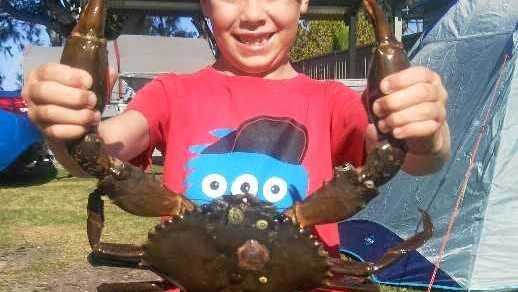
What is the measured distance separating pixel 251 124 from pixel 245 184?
18 centimetres

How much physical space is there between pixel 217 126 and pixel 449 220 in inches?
153

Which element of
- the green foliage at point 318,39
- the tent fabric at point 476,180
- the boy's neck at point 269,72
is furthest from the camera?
the green foliage at point 318,39

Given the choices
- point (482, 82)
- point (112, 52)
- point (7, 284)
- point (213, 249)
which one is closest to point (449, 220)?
point (482, 82)

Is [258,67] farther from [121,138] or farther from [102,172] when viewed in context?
[102,172]

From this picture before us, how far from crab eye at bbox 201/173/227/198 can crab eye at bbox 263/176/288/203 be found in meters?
0.11

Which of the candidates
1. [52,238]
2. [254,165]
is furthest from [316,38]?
[254,165]

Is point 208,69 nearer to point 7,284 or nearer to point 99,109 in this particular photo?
point 99,109

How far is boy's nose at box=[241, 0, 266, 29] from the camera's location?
201 centimetres

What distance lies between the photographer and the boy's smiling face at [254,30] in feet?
6.65

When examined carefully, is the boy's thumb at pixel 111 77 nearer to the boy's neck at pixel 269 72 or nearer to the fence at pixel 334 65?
the boy's neck at pixel 269 72

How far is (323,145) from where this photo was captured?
206 cm

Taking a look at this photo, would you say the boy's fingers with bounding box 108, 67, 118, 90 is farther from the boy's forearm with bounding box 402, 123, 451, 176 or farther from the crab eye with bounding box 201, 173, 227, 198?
the boy's forearm with bounding box 402, 123, 451, 176

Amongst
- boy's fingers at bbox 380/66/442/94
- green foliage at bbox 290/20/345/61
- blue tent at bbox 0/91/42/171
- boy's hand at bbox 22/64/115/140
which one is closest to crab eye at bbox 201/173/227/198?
boy's hand at bbox 22/64/115/140

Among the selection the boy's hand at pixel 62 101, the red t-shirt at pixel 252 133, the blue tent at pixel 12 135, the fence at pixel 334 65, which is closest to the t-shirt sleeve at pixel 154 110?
the red t-shirt at pixel 252 133
